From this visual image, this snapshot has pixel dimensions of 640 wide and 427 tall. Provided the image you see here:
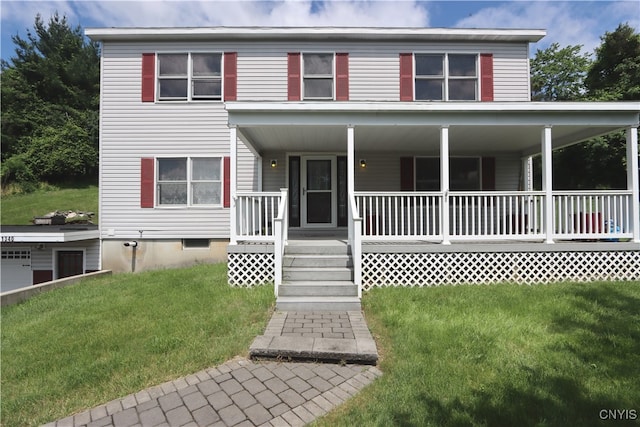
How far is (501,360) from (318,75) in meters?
8.38

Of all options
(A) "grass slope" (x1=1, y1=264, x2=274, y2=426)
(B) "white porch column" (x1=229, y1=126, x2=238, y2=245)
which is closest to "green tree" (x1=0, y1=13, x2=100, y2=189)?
(A) "grass slope" (x1=1, y1=264, x2=274, y2=426)

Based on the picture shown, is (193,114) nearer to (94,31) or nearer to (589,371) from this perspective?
(94,31)

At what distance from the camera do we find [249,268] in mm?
5797

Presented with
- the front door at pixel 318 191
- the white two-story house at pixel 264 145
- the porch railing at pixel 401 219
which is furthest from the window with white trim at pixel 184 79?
the porch railing at pixel 401 219

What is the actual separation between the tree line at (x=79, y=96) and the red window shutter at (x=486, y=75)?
13379 millimetres

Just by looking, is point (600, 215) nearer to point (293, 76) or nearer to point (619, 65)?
point (293, 76)

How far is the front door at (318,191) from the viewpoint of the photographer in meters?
8.74

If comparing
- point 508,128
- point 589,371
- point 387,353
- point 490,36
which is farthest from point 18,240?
point 490,36

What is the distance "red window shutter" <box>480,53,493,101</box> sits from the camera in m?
9.10

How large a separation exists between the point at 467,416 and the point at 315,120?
512 cm

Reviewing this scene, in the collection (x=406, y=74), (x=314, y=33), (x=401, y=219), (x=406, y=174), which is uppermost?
(x=314, y=33)

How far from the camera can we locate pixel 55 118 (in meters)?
22.7

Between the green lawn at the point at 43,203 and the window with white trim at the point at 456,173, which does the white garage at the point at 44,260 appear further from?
the window with white trim at the point at 456,173

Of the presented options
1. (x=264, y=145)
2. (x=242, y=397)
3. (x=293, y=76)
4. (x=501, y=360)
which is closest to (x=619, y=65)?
(x=293, y=76)
